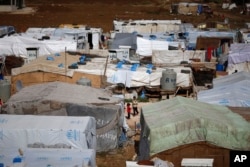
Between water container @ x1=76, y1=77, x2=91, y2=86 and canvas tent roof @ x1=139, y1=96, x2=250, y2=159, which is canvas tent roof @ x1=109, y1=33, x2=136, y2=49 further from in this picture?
canvas tent roof @ x1=139, y1=96, x2=250, y2=159

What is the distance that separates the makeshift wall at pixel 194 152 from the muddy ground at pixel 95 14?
33686 millimetres

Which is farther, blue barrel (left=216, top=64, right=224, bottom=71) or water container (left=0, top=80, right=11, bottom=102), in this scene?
blue barrel (left=216, top=64, right=224, bottom=71)

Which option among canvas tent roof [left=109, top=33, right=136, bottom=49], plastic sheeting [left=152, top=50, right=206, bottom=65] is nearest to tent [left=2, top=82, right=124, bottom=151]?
plastic sheeting [left=152, top=50, right=206, bottom=65]

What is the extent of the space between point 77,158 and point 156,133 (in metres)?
2.57

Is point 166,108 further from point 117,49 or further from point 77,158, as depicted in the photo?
point 117,49

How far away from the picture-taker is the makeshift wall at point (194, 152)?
13.0 metres

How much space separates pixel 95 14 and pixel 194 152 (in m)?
47.3

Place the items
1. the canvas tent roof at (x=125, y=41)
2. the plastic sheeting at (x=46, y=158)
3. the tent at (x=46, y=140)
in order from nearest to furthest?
the plastic sheeting at (x=46, y=158) < the tent at (x=46, y=140) < the canvas tent roof at (x=125, y=41)

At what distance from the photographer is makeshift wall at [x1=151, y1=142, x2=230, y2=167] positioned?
1298 centimetres

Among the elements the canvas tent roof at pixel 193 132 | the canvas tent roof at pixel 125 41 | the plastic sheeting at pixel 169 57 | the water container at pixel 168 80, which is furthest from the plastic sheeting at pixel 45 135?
the canvas tent roof at pixel 125 41

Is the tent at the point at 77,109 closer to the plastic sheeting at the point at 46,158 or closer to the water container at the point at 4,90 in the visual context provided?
the plastic sheeting at the point at 46,158

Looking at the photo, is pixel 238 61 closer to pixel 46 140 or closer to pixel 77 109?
pixel 77 109

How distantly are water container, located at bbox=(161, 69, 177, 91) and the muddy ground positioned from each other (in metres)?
24.7

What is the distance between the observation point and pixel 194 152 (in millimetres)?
12992
